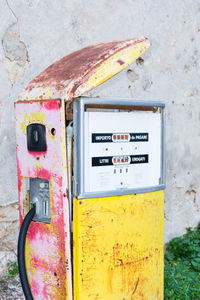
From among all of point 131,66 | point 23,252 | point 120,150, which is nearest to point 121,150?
point 120,150

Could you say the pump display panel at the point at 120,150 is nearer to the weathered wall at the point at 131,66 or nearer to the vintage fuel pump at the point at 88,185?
the vintage fuel pump at the point at 88,185

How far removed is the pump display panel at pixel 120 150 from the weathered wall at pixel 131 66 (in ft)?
3.53

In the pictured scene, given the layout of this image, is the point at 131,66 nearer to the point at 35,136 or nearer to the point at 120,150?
the point at 120,150

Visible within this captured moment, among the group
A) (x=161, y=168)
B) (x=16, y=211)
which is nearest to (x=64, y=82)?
(x=161, y=168)

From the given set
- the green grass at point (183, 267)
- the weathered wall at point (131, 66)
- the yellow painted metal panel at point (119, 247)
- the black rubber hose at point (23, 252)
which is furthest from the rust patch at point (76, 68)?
the green grass at point (183, 267)

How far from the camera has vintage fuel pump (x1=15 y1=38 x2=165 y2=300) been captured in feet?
6.73

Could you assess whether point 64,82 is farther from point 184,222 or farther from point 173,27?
point 184,222

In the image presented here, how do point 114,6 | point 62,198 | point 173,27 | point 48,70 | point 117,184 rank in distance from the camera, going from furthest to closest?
point 173,27
point 114,6
point 48,70
point 117,184
point 62,198

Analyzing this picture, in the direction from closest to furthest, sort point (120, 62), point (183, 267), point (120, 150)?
point (120, 62), point (120, 150), point (183, 267)

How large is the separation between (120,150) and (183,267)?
5.99ft

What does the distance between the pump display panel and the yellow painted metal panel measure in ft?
0.25

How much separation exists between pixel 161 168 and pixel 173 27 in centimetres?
196

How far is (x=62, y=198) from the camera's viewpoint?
6.73ft

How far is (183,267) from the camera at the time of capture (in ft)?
11.8
